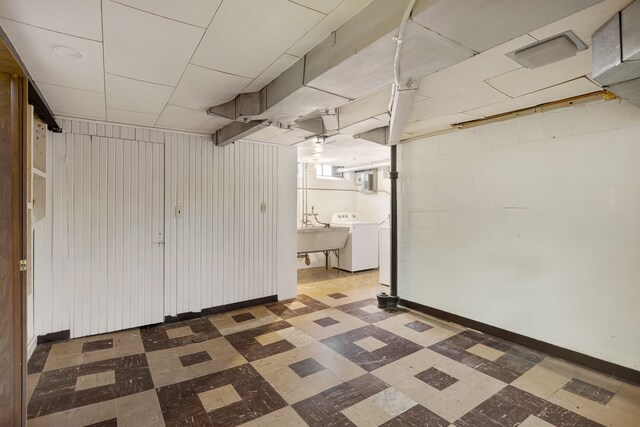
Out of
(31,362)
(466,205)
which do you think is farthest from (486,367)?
(31,362)

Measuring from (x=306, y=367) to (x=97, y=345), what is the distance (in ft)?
6.98

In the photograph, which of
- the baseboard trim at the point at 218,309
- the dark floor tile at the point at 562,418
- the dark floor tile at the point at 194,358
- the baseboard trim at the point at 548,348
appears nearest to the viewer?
the dark floor tile at the point at 562,418

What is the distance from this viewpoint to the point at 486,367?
8.79ft

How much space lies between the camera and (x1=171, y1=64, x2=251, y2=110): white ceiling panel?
7.32 ft

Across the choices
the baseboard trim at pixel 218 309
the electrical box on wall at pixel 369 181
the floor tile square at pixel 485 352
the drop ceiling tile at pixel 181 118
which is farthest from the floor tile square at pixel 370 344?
the electrical box on wall at pixel 369 181

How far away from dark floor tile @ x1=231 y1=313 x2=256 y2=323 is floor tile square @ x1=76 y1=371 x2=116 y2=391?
139cm

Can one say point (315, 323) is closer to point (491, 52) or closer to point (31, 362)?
point (31, 362)

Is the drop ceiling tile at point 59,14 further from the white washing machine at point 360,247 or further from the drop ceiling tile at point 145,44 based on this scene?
the white washing machine at point 360,247

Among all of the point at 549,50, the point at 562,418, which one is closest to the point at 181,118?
the point at 549,50

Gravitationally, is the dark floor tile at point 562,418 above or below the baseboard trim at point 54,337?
below

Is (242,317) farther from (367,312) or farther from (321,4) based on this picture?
(321,4)

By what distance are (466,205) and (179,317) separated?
3.60m

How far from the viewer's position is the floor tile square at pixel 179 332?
133 inches

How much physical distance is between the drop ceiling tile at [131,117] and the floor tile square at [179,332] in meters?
2.29
